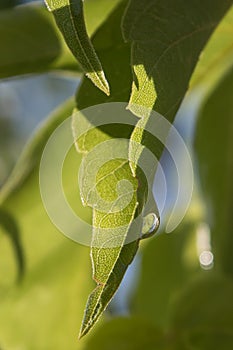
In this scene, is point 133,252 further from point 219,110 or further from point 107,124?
Result: point 219,110

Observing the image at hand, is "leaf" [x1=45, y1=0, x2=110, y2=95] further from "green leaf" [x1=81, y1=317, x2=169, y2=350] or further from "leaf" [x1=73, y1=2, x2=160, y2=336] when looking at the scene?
"green leaf" [x1=81, y1=317, x2=169, y2=350]

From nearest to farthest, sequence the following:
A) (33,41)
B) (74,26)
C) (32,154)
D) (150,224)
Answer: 1. (74,26)
2. (150,224)
3. (33,41)
4. (32,154)

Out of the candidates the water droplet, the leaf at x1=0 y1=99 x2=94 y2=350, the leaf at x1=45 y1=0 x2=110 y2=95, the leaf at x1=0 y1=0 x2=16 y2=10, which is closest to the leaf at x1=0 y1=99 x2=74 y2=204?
the leaf at x1=0 y1=99 x2=94 y2=350

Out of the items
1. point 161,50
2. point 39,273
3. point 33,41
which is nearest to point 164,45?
point 161,50

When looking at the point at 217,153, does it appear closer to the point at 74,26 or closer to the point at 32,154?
the point at 32,154

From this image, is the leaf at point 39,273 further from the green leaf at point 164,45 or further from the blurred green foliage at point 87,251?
the green leaf at point 164,45

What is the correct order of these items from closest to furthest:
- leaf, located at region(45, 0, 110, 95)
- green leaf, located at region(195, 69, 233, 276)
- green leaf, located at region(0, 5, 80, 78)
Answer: leaf, located at region(45, 0, 110, 95) < green leaf, located at region(0, 5, 80, 78) < green leaf, located at region(195, 69, 233, 276)
